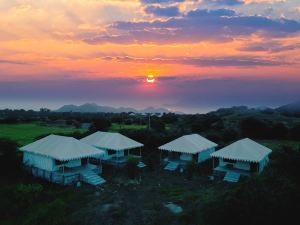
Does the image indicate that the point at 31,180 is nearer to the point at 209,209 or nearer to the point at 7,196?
the point at 7,196

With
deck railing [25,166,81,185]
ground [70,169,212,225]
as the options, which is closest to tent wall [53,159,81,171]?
deck railing [25,166,81,185]

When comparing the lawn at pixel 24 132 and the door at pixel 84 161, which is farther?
the lawn at pixel 24 132

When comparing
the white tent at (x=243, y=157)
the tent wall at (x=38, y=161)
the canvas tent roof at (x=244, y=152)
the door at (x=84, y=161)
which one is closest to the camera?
the tent wall at (x=38, y=161)

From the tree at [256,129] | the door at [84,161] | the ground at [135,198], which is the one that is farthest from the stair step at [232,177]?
the tree at [256,129]

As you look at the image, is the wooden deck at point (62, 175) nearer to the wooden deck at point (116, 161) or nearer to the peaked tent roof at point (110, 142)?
the wooden deck at point (116, 161)

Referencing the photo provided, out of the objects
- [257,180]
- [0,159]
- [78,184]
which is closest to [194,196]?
[257,180]

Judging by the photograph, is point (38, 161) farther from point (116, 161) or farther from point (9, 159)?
point (116, 161)
